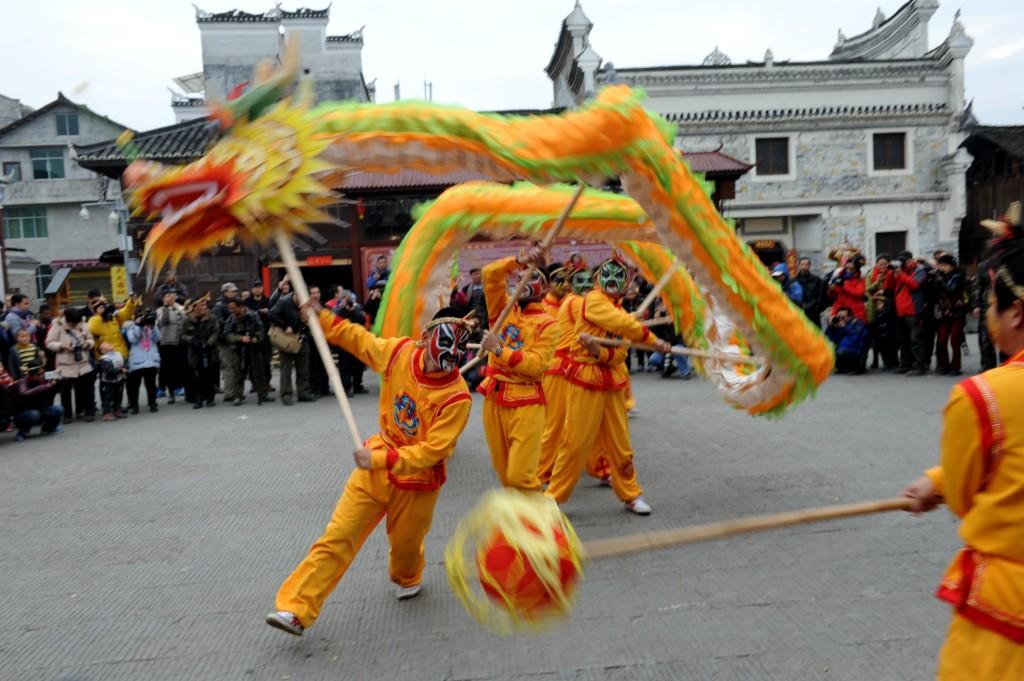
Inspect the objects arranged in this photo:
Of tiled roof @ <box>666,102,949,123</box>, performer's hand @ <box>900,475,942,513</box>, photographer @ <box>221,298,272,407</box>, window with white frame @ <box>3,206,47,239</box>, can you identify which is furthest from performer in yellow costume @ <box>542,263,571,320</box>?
window with white frame @ <box>3,206,47,239</box>

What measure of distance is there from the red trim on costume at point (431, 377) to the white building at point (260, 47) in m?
22.9

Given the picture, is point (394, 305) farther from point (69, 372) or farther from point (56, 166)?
point (56, 166)

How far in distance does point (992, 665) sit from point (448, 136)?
2.91 m

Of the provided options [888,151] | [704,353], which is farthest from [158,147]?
[888,151]

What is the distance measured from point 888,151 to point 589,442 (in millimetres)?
18957

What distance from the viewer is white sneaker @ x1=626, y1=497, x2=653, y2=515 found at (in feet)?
17.4

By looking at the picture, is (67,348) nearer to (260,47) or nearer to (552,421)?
(552,421)

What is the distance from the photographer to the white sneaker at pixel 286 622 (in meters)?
3.44

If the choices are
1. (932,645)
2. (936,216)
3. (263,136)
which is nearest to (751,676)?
(932,645)

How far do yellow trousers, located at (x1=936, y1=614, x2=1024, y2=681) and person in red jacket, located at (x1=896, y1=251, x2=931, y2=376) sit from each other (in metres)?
9.47

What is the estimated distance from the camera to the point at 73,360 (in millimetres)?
9812

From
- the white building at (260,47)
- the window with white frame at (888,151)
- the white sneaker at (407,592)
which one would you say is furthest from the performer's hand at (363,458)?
the white building at (260,47)

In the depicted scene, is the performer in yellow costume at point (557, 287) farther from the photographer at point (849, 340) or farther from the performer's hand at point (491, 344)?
the photographer at point (849, 340)

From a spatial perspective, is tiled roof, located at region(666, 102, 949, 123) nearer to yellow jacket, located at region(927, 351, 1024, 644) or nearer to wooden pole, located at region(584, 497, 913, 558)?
wooden pole, located at region(584, 497, 913, 558)
